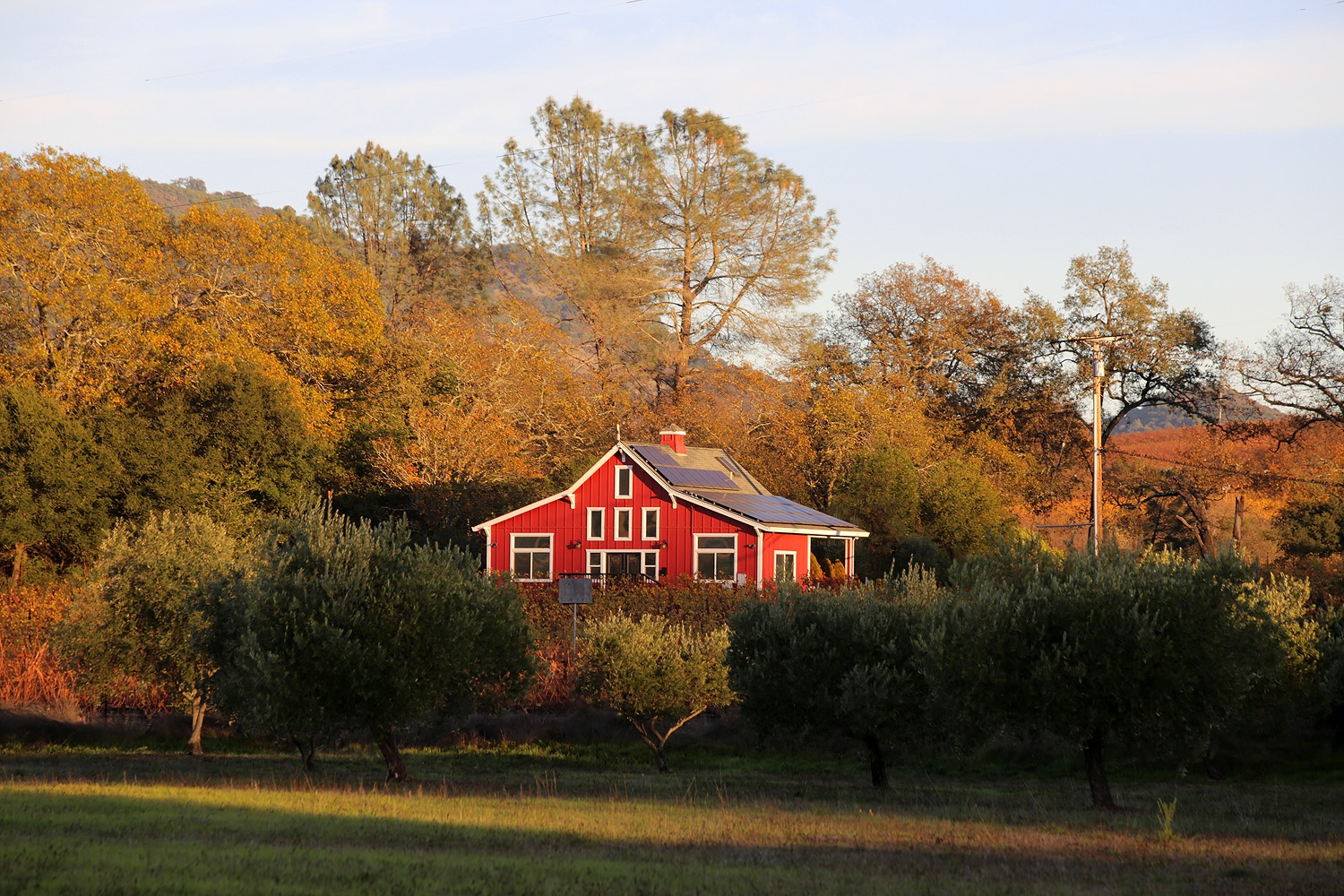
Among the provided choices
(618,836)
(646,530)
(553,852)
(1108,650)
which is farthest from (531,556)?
(553,852)

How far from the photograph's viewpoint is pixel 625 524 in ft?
154

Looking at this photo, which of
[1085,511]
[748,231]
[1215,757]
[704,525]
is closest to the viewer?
[1215,757]

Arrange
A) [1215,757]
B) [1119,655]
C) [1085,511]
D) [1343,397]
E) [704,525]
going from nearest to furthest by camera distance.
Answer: [1119,655]
[1215,757]
[704,525]
[1343,397]
[1085,511]

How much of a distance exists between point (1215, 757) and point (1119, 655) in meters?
13.3

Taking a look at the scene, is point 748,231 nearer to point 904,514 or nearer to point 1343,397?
point 904,514

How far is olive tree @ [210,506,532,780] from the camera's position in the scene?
21.8m

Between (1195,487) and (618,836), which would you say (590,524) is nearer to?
(618,836)

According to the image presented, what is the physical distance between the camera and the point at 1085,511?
7469cm

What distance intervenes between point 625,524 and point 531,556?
3931 millimetres

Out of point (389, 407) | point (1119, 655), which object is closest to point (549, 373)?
point (389, 407)

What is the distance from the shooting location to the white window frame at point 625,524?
46844mm

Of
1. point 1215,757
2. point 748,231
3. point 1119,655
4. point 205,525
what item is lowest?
point 1215,757

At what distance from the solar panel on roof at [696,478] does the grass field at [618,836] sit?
69.0 ft

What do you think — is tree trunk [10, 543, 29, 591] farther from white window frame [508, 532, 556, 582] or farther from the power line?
the power line
